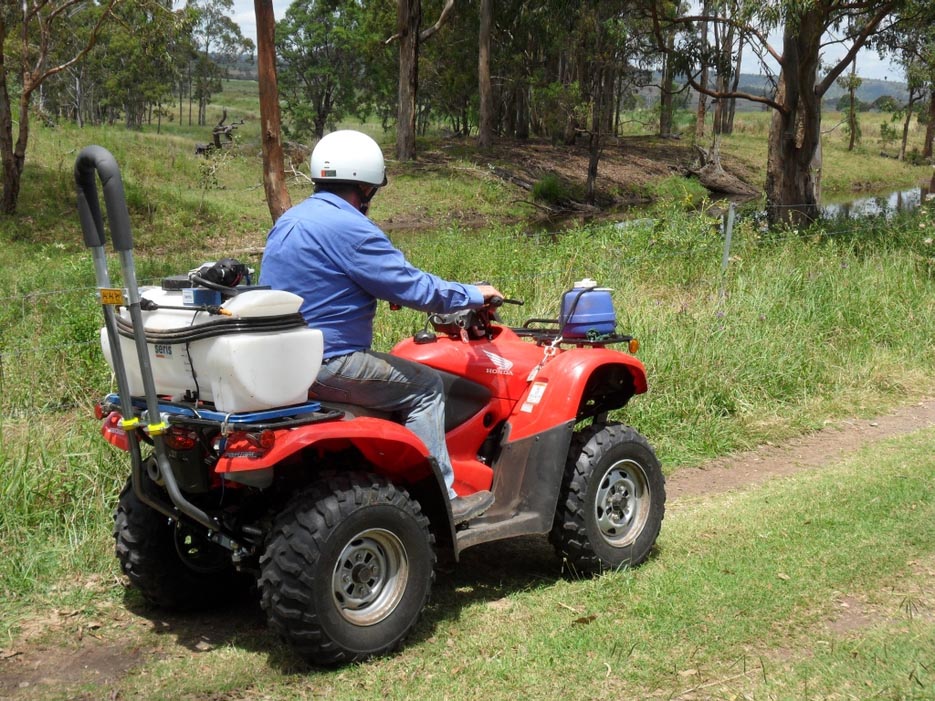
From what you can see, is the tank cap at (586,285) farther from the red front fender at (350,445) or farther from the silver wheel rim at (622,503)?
the red front fender at (350,445)

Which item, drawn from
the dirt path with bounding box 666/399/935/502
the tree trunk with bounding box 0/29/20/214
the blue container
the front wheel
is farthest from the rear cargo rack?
the tree trunk with bounding box 0/29/20/214

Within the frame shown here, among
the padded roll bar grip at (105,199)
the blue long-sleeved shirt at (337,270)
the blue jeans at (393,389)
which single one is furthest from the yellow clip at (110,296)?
the blue jeans at (393,389)

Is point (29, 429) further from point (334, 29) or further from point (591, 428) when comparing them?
point (334, 29)

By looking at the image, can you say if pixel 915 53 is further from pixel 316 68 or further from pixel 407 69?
pixel 316 68

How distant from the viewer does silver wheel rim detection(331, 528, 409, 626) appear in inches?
166

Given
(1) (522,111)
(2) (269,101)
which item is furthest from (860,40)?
(1) (522,111)

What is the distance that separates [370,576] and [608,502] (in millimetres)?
1536

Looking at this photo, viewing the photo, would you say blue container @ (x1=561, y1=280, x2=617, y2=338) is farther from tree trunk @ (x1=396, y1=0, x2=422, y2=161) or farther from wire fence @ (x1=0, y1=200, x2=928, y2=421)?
tree trunk @ (x1=396, y1=0, x2=422, y2=161)

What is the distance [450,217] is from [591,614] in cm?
2583

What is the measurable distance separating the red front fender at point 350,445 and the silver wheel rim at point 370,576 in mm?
Answer: 330

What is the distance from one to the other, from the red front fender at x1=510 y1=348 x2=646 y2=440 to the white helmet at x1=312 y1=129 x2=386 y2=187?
4.30ft

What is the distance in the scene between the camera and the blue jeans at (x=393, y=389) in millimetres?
4469

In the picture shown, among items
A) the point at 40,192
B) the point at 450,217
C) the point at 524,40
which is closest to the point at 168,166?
the point at 40,192

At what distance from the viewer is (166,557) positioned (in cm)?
470
